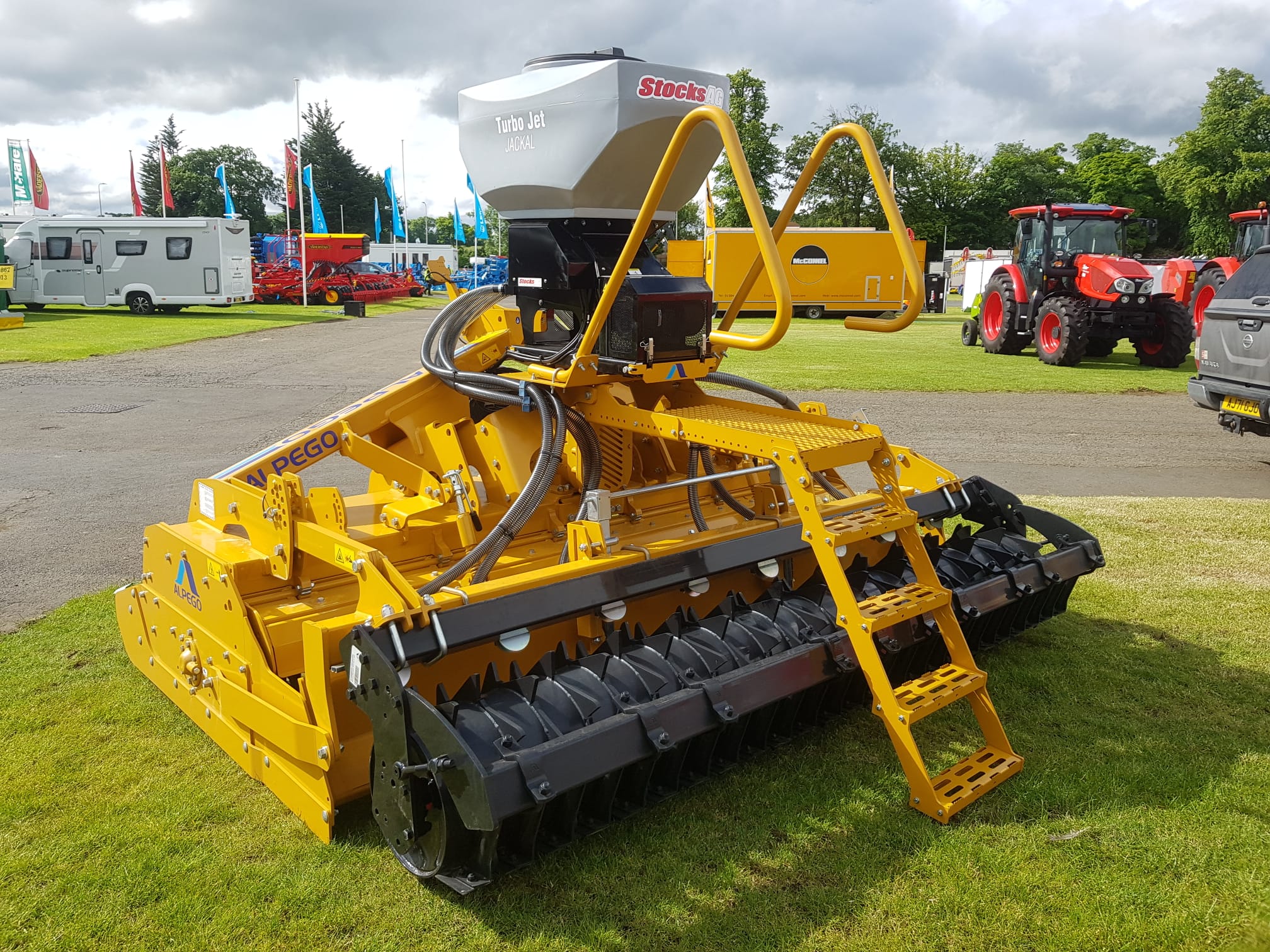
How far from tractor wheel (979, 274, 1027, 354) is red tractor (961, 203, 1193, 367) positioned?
19mm

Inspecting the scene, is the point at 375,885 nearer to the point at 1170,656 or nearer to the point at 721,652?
the point at 721,652

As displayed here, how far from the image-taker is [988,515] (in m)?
5.08

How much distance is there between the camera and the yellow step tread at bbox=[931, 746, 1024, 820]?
3.49m

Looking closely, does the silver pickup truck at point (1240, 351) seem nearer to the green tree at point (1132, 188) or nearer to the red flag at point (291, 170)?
the red flag at point (291, 170)

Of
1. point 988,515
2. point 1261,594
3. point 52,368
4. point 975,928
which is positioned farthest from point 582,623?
point 52,368

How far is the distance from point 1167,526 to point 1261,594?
1.46m

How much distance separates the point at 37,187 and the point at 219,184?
53685mm

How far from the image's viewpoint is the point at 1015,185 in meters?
68.3

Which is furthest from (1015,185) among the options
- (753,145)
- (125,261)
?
(125,261)

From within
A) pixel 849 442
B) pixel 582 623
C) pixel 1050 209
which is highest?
pixel 1050 209

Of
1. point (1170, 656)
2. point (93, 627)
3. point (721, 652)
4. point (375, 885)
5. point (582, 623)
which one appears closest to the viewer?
point (375, 885)

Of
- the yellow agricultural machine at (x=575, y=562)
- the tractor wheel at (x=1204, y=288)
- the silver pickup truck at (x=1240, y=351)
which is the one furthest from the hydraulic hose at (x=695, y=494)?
the tractor wheel at (x=1204, y=288)

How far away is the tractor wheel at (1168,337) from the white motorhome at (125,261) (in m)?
22.7

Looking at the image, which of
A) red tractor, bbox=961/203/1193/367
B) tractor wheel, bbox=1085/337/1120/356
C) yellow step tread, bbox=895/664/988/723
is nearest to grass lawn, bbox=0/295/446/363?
red tractor, bbox=961/203/1193/367
